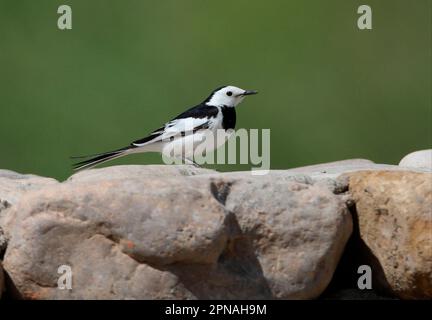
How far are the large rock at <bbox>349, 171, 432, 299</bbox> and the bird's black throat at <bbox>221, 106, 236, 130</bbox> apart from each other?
5.78 feet

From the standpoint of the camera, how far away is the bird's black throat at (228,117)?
6.00 m

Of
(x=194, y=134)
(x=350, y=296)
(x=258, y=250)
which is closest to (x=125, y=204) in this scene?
(x=258, y=250)

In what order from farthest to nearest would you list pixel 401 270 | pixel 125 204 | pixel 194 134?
pixel 194 134 → pixel 401 270 → pixel 125 204

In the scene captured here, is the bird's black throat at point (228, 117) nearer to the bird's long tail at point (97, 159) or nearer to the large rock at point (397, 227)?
the bird's long tail at point (97, 159)

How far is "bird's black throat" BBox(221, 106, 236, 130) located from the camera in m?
6.00

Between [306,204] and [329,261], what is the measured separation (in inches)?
10.2

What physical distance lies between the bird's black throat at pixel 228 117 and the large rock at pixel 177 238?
1931mm

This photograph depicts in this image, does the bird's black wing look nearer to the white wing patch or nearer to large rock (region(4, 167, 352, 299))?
the white wing patch

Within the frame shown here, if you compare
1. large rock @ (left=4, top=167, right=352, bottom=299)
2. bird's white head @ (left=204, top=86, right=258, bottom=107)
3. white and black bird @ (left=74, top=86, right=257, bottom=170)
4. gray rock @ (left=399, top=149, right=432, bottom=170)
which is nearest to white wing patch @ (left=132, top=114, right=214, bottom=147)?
white and black bird @ (left=74, top=86, right=257, bottom=170)

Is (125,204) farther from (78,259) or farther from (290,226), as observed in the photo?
(290,226)

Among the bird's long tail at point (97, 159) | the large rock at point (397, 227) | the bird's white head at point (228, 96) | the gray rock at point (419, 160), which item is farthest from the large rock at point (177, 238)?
the bird's white head at point (228, 96)

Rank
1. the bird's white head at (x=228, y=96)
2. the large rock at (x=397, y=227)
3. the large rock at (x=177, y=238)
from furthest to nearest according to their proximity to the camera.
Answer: the bird's white head at (x=228, y=96)
the large rock at (x=397, y=227)
the large rock at (x=177, y=238)

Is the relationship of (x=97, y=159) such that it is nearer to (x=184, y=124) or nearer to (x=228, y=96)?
(x=184, y=124)

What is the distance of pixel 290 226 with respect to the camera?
Answer: 3990 millimetres
